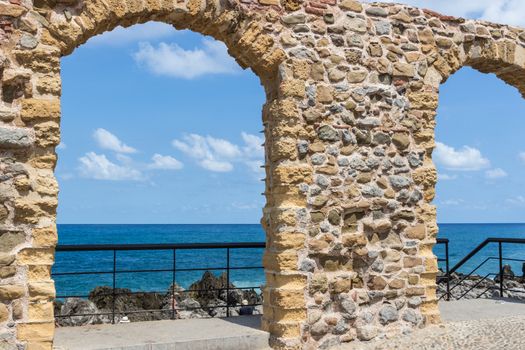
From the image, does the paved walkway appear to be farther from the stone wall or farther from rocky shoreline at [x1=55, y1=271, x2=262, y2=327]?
rocky shoreline at [x1=55, y1=271, x2=262, y2=327]

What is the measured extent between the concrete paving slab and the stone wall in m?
0.29

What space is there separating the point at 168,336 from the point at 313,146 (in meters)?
2.25

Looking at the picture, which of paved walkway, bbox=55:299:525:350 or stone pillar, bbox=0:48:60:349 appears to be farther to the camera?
paved walkway, bbox=55:299:525:350

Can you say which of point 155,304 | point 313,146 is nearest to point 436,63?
point 313,146

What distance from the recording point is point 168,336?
5.30m

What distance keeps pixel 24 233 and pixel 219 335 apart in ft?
6.42

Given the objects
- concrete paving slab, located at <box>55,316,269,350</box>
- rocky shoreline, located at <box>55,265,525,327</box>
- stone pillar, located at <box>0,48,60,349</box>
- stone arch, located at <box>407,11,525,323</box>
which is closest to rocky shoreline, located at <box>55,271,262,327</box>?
rocky shoreline, located at <box>55,265,525,327</box>

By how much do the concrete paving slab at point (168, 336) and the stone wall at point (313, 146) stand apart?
29cm

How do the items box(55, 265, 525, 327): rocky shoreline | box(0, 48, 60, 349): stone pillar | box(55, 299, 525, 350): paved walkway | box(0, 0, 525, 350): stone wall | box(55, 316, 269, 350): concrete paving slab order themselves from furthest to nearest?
box(55, 265, 525, 327): rocky shoreline
box(55, 299, 525, 350): paved walkway
box(55, 316, 269, 350): concrete paving slab
box(0, 0, 525, 350): stone wall
box(0, 48, 60, 349): stone pillar

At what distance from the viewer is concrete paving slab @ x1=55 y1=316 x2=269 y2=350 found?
4988 millimetres

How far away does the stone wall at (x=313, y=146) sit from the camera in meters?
4.58

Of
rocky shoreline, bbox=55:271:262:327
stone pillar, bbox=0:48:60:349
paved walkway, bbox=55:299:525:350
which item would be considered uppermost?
stone pillar, bbox=0:48:60:349

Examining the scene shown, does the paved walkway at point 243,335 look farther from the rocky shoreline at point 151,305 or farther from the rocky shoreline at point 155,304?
the rocky shoreline at point 151,305

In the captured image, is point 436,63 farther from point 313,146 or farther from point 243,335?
point 243,335
